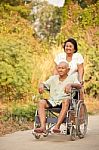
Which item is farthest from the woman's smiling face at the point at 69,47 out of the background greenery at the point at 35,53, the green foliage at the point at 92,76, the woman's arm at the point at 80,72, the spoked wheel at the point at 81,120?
the green foliage at the point at 92,76

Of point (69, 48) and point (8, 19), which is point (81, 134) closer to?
point (69, 48)

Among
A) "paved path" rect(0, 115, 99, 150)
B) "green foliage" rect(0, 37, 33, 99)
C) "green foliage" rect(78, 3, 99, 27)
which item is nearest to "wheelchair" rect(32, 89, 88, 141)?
"paved path" rect(0, 115, 99, 150)

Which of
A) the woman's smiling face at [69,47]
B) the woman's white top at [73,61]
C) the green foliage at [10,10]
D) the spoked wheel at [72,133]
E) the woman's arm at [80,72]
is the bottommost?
the spoked wheel at [72,133]

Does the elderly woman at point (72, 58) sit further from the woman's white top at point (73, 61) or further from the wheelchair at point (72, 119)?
the wheelchair at point (72, 119)

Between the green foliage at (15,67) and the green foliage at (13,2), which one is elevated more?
the green foliage at (13,2)

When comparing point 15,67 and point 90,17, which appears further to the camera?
point 90,17

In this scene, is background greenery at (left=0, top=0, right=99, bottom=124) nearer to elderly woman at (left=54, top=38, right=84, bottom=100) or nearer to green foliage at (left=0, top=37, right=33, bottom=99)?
green foliage at (left=0, top=37, right=33, bottom=99)

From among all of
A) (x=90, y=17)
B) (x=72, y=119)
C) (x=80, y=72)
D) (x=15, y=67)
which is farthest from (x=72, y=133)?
(x=90, y=17)

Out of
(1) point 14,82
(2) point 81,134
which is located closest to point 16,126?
(2) point 81,134

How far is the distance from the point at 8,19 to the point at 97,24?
160 inches

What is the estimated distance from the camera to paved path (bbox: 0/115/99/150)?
270 inches

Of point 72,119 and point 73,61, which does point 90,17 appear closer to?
point 73,61

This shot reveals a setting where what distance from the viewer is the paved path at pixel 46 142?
6859mm

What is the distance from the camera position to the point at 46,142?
7332 millimetres
